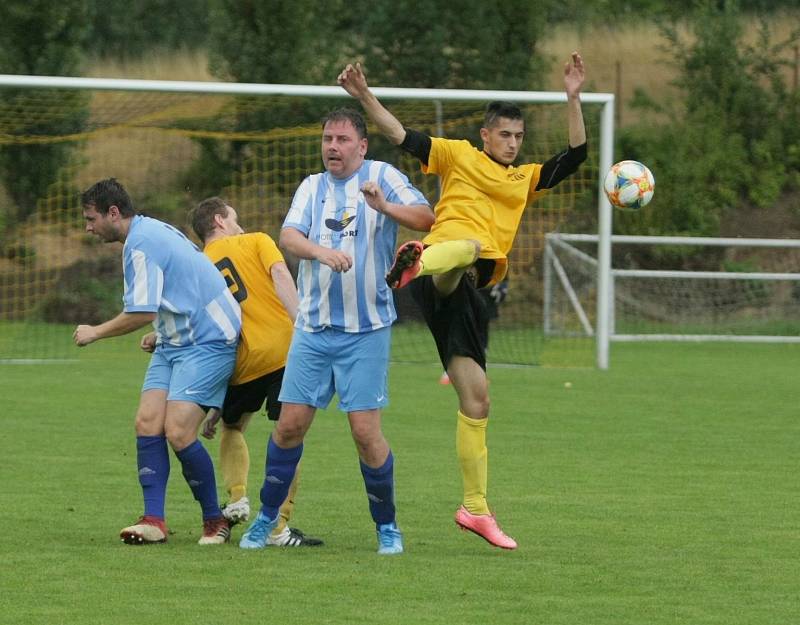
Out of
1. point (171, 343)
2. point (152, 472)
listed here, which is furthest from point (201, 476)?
point (171, 343)

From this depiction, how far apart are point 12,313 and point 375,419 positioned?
13.6 metres

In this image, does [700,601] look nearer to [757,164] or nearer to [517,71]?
[517,71]

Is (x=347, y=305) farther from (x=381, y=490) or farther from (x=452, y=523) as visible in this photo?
(x=452, y=523)

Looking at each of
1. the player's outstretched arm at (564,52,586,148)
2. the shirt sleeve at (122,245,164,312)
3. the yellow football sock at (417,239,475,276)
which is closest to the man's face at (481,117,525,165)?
the player's outstretched arm at (564,52,586,148)

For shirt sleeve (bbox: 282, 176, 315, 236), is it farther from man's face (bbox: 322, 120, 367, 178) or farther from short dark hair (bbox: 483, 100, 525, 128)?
short dark hair (bbox: 483, 100, 525, 128)

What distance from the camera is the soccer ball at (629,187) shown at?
27.7 ft

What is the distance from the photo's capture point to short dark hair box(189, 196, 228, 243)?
729 centimetres

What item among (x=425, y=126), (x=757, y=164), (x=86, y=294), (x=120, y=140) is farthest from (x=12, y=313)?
(x=757, y=164)

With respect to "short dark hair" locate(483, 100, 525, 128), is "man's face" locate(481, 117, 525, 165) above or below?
below

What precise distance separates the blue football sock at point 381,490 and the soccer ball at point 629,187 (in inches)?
103

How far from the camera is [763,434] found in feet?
36.3

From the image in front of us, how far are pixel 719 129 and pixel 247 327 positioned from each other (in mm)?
19864

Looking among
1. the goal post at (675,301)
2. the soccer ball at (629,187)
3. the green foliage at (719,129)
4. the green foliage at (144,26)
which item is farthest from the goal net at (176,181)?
the green foliage at (144,26)

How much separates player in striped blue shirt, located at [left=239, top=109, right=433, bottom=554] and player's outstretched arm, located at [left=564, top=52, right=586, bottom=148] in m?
0.85
